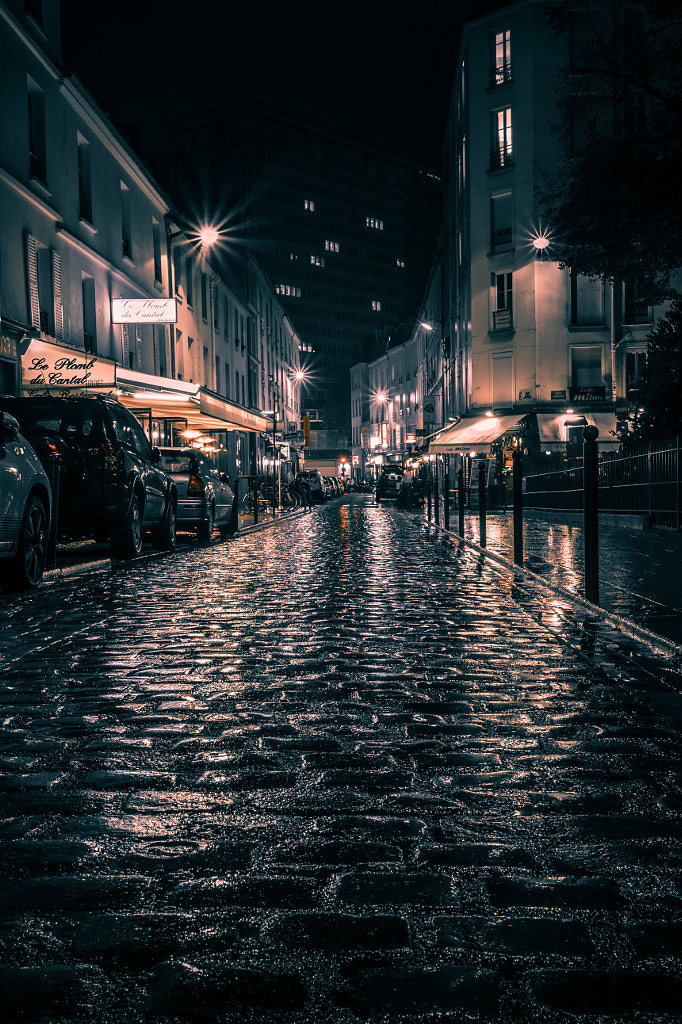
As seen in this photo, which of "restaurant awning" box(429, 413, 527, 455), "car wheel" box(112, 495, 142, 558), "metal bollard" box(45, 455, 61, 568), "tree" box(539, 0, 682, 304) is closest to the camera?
"metal bollard" box(45, 455, 61, 568)

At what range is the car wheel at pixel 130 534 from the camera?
13.4m

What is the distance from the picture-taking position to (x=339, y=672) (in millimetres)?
5969

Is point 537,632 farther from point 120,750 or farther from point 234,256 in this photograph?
point 234,256

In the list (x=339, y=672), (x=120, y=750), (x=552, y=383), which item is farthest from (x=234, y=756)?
(x=552, y=383)

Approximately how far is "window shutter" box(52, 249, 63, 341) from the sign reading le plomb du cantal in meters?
3.12

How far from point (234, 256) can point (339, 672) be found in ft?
174

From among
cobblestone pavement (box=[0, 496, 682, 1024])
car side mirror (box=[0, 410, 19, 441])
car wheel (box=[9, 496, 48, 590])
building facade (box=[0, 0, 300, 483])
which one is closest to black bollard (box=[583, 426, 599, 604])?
cobblestone pavement (box=[0, 496, 682, 1024])

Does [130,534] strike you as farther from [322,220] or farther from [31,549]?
[322,220]

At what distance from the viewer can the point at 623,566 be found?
471 inches

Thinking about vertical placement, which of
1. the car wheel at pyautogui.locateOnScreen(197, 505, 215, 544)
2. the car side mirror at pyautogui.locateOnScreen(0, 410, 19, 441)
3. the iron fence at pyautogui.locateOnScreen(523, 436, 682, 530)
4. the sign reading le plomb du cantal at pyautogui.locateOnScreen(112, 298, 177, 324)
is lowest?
the car wheel at pyautogui.locateOnScreen(197, 505, 215, 544)

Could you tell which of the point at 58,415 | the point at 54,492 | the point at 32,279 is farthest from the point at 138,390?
the point at 54,492

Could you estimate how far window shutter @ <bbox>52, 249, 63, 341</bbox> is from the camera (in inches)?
895

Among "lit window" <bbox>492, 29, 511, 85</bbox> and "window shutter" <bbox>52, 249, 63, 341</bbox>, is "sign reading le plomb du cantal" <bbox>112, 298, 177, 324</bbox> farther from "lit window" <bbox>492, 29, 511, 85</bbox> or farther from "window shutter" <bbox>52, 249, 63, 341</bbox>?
"lit window" <bbox>492, 29, 511, 85</bbox>

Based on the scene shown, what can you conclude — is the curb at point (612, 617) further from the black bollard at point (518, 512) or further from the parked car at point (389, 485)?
the parked car at point (389, 485)
